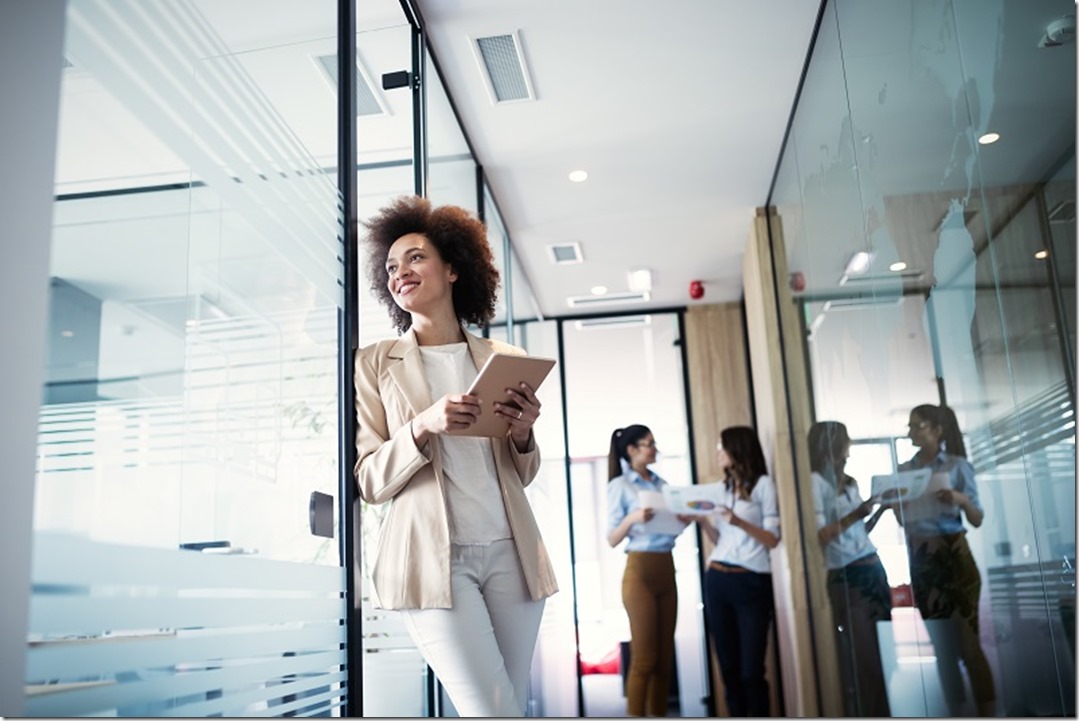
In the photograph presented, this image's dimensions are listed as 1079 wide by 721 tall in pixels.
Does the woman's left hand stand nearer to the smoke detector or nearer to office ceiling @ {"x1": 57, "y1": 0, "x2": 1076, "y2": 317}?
office ceiling @ {"x1": 57, "y1": 0, "x2": 1076, "y2": 317}

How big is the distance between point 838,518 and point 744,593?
127 cm

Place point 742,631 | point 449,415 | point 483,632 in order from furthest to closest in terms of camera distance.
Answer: point 742,631, point 483,632, point 449,415

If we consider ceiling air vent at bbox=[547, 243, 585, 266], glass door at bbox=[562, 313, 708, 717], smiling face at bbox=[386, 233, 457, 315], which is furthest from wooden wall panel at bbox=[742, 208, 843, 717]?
smiling face at bbox=[386, 233, 457, 315]

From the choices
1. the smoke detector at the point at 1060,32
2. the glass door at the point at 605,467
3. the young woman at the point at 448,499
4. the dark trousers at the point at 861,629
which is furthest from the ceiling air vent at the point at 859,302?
the glass door at the point at 605,467

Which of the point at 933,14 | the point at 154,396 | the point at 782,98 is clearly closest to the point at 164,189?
the point at 154,396

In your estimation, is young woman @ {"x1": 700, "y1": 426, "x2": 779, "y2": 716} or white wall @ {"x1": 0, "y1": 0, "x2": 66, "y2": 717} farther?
young woman @ {"x1": 700, "y1": 426, "x2": 779, "y2": 716}

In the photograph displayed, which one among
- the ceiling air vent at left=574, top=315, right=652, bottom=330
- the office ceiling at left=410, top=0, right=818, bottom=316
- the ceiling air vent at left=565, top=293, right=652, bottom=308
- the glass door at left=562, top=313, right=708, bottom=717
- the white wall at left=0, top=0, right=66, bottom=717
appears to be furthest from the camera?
the ceiling air vent at left=574, top=315, right=652, bottom=330

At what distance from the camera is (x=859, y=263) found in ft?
9.07

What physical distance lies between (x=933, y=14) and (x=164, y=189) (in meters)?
1.58

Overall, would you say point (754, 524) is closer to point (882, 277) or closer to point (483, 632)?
point (882, 277)

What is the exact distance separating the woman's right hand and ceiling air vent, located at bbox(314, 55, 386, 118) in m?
0.90

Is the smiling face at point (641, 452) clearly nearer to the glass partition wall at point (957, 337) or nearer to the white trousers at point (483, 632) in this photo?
the glass partition wall at point (957, 337)

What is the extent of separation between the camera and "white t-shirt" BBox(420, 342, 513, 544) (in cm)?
188

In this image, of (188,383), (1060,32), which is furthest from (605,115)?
(188,383)
